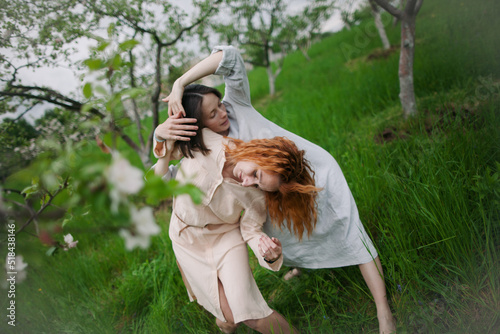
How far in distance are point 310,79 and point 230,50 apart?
5.41 m

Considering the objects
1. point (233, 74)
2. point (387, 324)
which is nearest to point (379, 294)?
point (387, 324)

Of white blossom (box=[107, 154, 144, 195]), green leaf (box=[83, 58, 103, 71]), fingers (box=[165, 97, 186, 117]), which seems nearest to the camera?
white blossom (box=[107, 154, 144, 195])

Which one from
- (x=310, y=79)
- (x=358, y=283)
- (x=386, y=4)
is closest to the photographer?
(x=358, y=283)

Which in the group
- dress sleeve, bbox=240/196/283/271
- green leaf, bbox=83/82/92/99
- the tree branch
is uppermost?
the tree branch

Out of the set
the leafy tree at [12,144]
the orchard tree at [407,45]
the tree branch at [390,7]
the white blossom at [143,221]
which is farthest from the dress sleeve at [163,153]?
the tree branch at [390,7]

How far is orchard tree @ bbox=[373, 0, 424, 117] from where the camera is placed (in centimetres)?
262

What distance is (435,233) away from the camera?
1604 millimetres

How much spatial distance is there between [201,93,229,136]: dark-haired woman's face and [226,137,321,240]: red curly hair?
0.11 m

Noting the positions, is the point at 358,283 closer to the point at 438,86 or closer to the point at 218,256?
the point at 218,256

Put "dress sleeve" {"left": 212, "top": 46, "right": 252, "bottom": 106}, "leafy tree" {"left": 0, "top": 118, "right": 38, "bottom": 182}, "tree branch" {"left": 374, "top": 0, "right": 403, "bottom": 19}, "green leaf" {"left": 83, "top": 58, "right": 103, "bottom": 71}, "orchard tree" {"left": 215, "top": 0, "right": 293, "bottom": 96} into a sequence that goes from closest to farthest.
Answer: "green leaf" {"left": 83, "top": 58, "right": 103, "bottom": 71}, "leafy tree" {"left": 0, "top": 118, "right": 38, "bottom": 182}, "dress sleeve" {"left": 212, "top": 46, "right": 252, "bottom": 106}, "tree branch" {"left": 374, "top": 0, "right": 403, "bottom": 19}, "orchard tree" {"left": 215, "top": 0, "right": 293, "bottom": 96}

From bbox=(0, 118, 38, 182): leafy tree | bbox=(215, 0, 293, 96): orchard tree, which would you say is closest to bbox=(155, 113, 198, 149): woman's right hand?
bbox=(0, 118, 38, 182): leafy tree

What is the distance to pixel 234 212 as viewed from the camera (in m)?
1.57

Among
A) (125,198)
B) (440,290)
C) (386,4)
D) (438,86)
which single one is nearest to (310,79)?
(438,86)

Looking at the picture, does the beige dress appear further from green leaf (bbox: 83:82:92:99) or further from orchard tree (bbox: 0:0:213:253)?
green leaf (bbox: 83:82:92:99)
